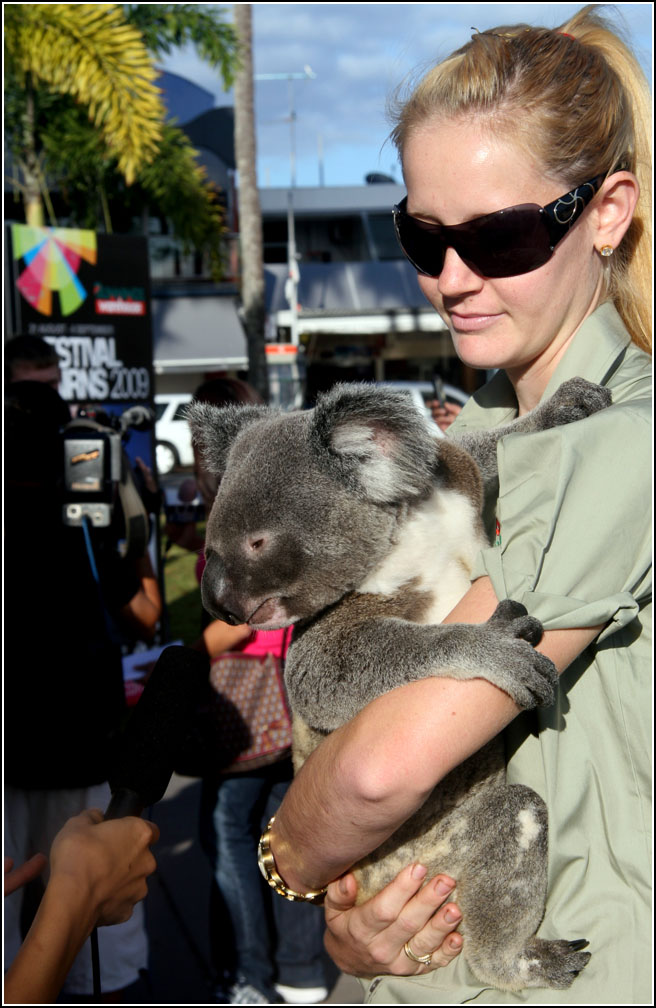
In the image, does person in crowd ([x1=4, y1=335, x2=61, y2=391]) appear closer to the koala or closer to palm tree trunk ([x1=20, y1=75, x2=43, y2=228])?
the koala

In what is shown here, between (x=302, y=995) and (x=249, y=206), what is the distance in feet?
31.0

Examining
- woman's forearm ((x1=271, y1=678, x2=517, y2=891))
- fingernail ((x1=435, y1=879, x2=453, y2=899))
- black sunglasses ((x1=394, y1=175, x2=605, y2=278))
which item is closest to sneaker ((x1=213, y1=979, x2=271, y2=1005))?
fingernail ((x1=435, y1=879, x2=453, y2=899))

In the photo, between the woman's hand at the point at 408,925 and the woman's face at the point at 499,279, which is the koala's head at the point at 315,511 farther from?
the woman's hand at the point at 408,925

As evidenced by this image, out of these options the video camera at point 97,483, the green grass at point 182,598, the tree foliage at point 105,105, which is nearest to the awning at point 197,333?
the tree foliage at point 105,105

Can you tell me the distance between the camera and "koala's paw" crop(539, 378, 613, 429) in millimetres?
1285

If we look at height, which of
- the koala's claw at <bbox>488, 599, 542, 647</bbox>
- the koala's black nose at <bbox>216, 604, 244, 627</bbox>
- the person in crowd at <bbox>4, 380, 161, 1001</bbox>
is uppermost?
the koala's claw at <bbox>488, 599, 542, 647</bbox>

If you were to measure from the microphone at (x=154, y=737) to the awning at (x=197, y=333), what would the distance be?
16499 mm

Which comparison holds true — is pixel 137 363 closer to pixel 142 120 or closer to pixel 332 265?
pixel 142 120

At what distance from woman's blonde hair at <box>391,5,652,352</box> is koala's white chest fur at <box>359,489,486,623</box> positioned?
1.33ft

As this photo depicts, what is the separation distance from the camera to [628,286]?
1.33 m

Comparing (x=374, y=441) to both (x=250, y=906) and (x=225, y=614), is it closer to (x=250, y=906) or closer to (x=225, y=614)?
(x=225, y=614)

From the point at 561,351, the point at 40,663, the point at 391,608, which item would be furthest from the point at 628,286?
the point at 40,663

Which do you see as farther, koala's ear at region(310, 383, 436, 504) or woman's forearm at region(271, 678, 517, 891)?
koala's ear at region(310, 383, 436, 504)

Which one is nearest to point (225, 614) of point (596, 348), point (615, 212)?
point (596, 348)
